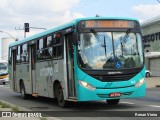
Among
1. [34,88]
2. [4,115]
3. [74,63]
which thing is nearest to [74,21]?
[74,63]

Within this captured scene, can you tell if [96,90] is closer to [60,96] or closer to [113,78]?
[113,78]

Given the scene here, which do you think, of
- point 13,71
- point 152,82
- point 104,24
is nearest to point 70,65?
Answer: point 104,24

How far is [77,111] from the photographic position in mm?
14008

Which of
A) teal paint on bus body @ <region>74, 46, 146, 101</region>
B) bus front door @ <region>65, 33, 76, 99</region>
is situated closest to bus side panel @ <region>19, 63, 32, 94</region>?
bus front door @ <region>65, 33, 76, 99</region>

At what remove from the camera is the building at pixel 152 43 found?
53.5 metres

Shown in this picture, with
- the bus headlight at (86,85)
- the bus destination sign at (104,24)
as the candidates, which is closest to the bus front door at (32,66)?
the bus destination sign at (104,24)

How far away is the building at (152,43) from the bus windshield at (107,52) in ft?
128

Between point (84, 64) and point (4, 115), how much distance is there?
10.3ft

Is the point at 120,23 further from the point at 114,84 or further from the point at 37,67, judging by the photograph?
the point at 37,67

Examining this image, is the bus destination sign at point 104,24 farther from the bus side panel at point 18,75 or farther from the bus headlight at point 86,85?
the bus side panel at point 18,75

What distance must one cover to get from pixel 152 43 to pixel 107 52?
43.1 meters

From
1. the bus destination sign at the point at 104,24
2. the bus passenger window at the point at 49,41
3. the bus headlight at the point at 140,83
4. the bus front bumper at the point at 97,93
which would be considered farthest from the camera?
the bus passenger window at the point at 49,41

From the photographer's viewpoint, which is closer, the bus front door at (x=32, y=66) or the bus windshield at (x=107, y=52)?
the bus windshield at (x=107, y=52)

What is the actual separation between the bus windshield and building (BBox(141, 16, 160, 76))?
38913 millimetres
